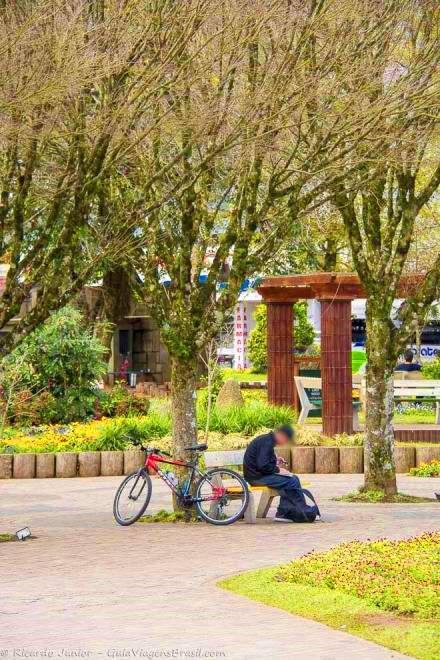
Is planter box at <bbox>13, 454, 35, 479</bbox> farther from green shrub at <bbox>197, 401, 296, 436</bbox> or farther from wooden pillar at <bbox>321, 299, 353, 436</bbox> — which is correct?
wooden pillar at <bbox>321, 299, 353, 436</bbox>

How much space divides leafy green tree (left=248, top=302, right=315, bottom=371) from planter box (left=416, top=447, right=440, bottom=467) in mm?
24308

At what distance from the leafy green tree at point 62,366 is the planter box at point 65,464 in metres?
4.38

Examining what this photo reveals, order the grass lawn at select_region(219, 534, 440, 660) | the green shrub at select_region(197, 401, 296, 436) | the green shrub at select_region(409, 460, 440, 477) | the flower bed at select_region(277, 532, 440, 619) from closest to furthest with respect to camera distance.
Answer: the grass lawn at select_region(219, 534, 440, 660)
the flower bed at select_region(277, 532, 440, 619)
the green shrub at select_region(409, 460, 440, 477)
the green shrub at select_region(197, 401, 296, 436)

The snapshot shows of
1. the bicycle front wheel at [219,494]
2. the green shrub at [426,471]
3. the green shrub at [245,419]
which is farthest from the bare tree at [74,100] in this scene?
the green shrub at [245,419]

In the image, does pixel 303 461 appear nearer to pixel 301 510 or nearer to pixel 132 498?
pixel 301 510

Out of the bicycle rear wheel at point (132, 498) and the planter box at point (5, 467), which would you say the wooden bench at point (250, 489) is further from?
the planter box at point (5, 467)

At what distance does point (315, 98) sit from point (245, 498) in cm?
454

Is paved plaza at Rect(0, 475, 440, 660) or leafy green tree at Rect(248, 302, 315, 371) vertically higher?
leafy green tree at Rect(248, 302, 315, 371)

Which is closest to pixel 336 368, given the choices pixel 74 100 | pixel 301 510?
pixel 301 510

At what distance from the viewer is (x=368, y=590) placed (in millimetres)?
9805

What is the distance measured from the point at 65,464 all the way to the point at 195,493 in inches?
241

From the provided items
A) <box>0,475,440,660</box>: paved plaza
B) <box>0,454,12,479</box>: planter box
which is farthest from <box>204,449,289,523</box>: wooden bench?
<box>0,454,12,479</box>: planter box

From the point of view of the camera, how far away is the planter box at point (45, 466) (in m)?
21.7

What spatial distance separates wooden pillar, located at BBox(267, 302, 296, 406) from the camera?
28.7 meters
